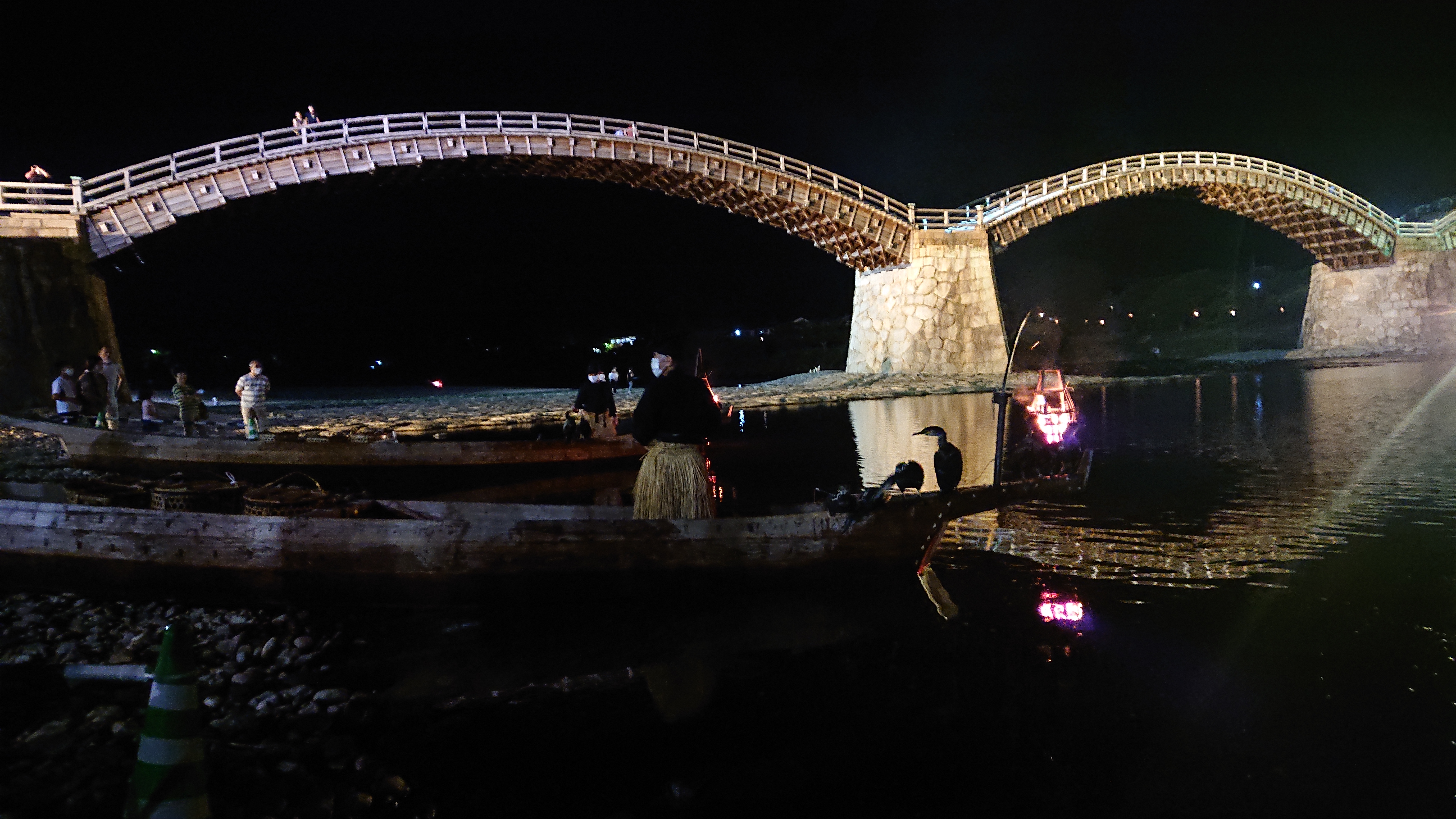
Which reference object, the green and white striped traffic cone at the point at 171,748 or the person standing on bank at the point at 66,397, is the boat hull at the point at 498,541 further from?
the person standing on bank at the point at 66,397

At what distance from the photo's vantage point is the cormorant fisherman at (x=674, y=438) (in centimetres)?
591

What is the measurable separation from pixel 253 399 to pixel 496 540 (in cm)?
1141

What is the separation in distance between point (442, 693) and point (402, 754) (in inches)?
29.7

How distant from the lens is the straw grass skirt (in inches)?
244

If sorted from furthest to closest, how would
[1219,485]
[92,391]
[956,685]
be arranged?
[92,391], [1219,485], [956,685]

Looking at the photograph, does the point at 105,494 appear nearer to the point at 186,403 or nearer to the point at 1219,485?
the point at 186,403

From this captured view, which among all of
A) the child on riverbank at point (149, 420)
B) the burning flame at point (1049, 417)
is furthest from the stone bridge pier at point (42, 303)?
the burning flame at point (1049, 417)

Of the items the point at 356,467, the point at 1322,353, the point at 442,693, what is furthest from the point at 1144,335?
the point at 442,693

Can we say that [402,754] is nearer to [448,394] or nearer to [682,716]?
[682,716]

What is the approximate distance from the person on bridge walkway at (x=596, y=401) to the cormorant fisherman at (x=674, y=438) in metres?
6.36

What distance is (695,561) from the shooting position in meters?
5.89

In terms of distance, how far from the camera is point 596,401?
42.4ft

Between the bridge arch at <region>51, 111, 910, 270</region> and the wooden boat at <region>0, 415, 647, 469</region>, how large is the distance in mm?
13834

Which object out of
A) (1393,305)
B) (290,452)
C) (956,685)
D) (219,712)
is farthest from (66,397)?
(1393,305)
